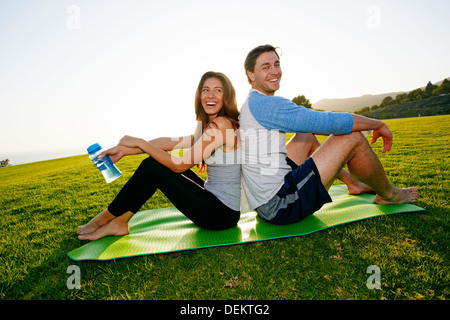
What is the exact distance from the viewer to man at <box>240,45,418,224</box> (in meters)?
2.26

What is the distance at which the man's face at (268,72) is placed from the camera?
2.69 metres

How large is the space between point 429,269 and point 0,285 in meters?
3.70

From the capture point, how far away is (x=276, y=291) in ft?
5.95

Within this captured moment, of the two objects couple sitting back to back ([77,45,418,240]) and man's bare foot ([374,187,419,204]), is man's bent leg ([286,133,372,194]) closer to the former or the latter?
man's bare foot ([374,187,419,204])

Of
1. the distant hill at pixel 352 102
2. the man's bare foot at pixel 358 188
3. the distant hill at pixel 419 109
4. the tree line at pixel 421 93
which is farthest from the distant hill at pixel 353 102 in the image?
the man's bare foot at pixel 358 188

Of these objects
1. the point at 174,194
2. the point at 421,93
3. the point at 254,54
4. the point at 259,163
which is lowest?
the point at 174,194

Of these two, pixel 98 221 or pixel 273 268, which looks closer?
pixel 273 268

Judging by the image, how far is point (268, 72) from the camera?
8.86ft

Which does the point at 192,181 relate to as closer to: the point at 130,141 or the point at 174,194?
the point at 174,194

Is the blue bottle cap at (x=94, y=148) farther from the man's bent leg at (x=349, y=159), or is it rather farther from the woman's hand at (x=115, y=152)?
the man's bent leg at (x=349, y=159)

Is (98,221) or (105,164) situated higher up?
(105,164)

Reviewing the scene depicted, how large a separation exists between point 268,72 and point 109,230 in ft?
8.49

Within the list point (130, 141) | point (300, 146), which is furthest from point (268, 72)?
point (130, 141)
